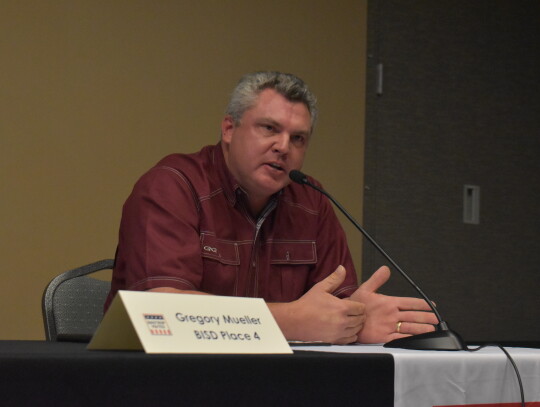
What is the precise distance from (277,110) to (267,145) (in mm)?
95

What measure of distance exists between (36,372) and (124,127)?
222 centimetres

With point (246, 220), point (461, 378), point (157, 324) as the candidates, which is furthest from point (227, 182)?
point (157, 324)

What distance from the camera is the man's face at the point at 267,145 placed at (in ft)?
7.04

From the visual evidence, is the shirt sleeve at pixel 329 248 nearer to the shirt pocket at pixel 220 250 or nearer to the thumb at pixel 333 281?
the shirt pocket at pixel 220 250

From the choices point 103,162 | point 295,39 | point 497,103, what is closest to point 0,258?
point 103,162

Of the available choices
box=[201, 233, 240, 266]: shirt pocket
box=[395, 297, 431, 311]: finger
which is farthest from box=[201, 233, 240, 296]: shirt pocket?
box=[395, 297, 431, 311]: finger

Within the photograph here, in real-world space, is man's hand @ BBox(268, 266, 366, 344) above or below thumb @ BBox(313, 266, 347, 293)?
below

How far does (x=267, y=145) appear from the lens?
2152mm

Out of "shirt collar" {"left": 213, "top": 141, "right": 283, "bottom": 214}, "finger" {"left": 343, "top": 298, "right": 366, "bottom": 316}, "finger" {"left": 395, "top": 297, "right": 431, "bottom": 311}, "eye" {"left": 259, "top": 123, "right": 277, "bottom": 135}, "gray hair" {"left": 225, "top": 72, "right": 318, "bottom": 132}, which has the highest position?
"gray hair" {"left": 225, "top": 72, "right": 318, "bottom": 132}

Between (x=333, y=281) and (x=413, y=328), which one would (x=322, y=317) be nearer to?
(x=333, y=281)

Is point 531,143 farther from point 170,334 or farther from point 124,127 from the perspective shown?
point 170,334

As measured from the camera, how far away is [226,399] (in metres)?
0.92

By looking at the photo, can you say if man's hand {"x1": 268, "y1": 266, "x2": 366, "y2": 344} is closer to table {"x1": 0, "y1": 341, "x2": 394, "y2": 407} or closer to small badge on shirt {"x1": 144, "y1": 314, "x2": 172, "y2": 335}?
table {"x1": 0, "y1": 341, "x2": 394, "y2": 407}

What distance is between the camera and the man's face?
2.14m
